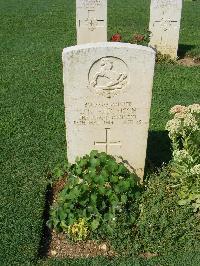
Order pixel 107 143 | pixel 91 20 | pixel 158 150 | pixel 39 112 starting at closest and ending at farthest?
pixel 107 143
pixel 158 150
pixel 39 112
pixel 91 20

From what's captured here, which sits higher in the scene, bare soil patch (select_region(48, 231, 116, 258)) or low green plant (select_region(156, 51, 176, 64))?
low green plant (select_region(156, 51, 176, 64))

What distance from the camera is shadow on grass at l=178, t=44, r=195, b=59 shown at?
36.5 ft

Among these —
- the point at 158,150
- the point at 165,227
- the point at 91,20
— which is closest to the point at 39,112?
the point at 158,150

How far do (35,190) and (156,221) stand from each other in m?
1.60

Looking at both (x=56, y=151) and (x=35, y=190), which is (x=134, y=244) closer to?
(x=35, y=190)

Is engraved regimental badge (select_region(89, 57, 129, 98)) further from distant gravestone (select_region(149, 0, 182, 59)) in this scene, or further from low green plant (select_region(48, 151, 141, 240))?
distant gravestone (select_region(149, 0, 182, 59))

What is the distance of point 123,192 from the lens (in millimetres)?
4605

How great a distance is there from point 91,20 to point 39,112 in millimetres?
4080

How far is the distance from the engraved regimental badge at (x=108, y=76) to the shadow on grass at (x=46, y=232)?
4.94 ft

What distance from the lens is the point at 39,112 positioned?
24.8 ft

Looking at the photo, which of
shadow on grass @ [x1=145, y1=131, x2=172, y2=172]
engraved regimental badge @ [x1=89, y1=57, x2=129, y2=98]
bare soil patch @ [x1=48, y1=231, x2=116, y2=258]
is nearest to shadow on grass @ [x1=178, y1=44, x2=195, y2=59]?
shadow on grass @ [x1=145, y1=131, x2=172, y2=172]

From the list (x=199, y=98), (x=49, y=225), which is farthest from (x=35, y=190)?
(x=199, y=98)

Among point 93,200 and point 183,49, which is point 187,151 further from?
point 183,49

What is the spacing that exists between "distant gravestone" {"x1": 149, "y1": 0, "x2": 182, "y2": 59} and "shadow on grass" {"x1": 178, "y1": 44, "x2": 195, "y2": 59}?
0.44 meters
